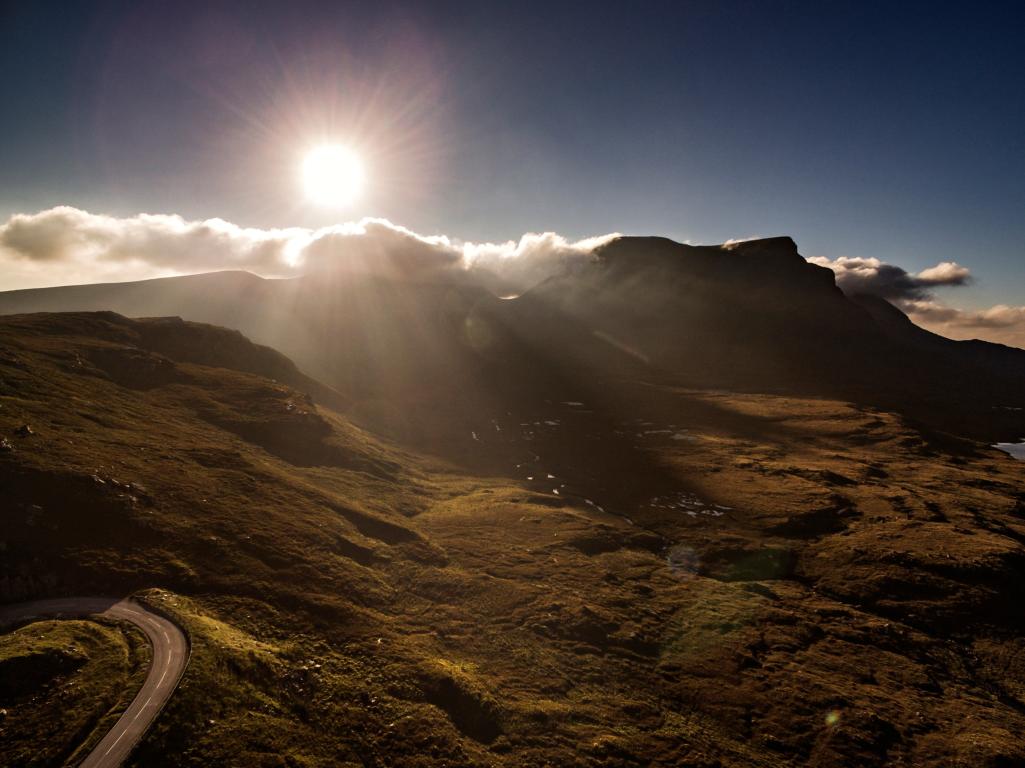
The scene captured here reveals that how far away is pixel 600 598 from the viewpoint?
8138cm

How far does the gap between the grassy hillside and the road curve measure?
1.57 metres

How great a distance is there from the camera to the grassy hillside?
46469 millimetres

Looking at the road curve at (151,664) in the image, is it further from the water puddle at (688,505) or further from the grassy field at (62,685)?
the water puddle at (688,505)

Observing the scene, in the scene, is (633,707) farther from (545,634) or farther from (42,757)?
(42,757)

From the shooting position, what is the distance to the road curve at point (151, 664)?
3275 centimetres

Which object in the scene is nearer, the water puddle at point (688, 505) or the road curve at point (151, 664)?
the road curve at point (151, 664)

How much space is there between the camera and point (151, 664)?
41.2m

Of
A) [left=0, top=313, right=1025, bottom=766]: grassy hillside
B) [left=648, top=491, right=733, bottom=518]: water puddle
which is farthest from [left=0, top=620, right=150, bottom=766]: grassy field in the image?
[left=648, top=491, right=733, bottom=518]: water puddle

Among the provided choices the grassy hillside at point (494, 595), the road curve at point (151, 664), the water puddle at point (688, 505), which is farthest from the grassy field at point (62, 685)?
the water puddle at point (688, 505)

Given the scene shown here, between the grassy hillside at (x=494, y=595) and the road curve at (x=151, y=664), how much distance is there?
1568 mm

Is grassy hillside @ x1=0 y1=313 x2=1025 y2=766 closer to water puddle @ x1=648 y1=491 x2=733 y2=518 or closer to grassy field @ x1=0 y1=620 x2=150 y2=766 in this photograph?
water puddle @ x1=648 y1=491 x2=733 y2=518

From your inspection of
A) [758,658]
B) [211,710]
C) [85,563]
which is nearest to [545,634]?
[758,658]

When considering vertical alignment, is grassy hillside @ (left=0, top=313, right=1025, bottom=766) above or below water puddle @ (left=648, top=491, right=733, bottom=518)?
above

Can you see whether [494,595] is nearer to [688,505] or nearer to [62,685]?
[62,685]
